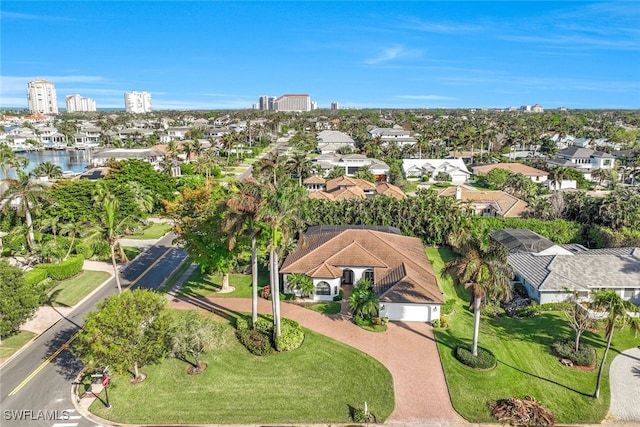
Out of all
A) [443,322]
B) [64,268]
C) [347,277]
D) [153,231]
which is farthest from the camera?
[153,231]

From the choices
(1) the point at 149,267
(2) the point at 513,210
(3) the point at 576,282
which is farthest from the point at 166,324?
(2) the point at 513,210

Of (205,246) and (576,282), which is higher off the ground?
(205,246)

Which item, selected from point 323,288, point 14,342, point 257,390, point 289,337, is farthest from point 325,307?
point 14,342

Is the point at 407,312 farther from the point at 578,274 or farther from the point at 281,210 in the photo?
the point at 578,274

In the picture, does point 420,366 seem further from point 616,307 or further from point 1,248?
point 1,248

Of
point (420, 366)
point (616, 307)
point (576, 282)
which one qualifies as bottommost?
point (420, 366)

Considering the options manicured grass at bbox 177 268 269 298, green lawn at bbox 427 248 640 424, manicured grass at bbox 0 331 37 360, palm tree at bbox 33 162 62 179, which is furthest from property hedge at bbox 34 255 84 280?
palm tree at bbox 33 162 62 179

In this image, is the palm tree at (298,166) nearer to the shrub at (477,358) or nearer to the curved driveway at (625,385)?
the shrub at (477,358)
